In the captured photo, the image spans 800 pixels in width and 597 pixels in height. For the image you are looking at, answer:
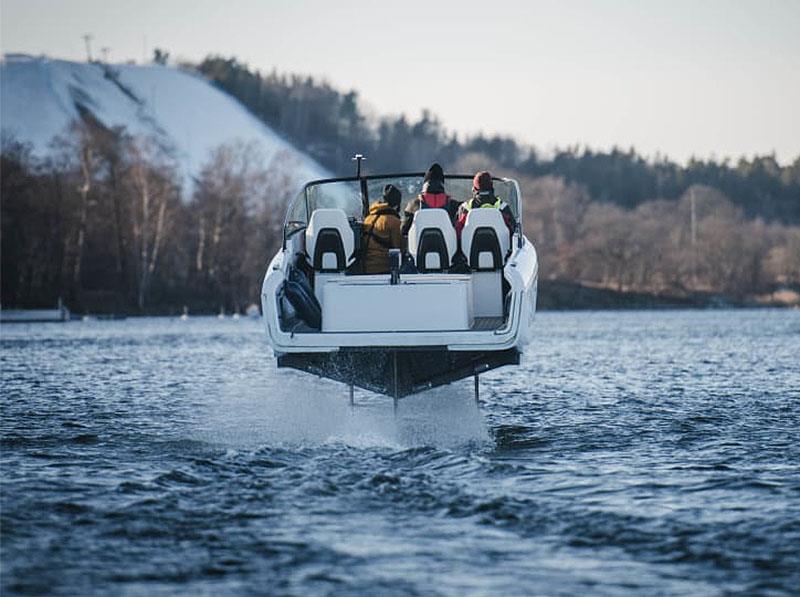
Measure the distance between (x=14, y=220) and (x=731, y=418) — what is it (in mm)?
75250

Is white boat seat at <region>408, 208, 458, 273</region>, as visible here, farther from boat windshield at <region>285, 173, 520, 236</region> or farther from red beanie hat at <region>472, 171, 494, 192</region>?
boat windshield at <region>285, 173, 520, 236</region>

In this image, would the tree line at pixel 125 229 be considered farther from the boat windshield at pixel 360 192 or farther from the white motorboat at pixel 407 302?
the white motorboat at pixel 407 302

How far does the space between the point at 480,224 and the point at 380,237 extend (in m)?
1.30

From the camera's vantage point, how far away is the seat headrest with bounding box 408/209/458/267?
15805 mm

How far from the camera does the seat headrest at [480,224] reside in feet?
52.4

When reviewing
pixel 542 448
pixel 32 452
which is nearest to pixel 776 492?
pixel 542 448

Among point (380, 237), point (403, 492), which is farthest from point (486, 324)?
point (403, 492)

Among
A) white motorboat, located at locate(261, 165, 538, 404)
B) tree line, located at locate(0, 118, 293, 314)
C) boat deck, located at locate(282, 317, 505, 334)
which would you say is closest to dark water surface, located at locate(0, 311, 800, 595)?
white motorboat, located at locate(261, 165, 538, 404)

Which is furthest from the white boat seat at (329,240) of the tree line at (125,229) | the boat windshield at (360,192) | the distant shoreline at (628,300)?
the distant shoreline at (628,300)

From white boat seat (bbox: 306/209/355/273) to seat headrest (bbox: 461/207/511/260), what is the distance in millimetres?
1369

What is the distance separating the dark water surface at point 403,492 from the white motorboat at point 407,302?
2.69 feet

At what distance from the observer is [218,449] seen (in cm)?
1493

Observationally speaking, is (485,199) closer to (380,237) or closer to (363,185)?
(380,237)

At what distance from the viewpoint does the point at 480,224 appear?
1598 centimetres
